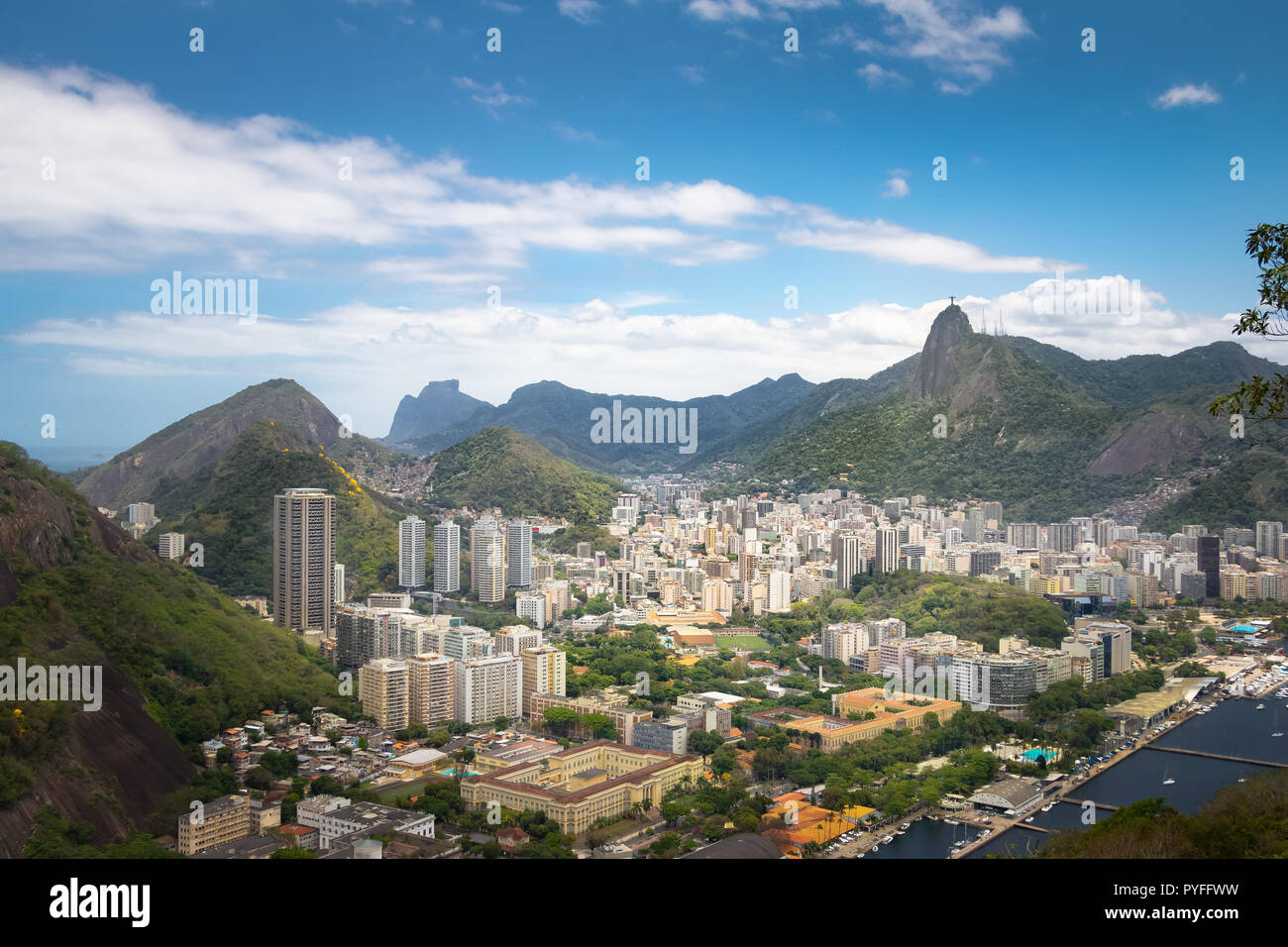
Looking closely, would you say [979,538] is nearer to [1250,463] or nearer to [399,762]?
[1250,463]

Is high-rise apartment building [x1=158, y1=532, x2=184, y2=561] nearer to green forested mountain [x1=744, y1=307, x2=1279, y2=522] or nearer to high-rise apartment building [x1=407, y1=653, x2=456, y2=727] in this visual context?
high-rise apartment building [x1=407, y1=653, x2=456, y2=727]

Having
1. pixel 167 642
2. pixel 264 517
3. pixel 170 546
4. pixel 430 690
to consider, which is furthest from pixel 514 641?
pixel 170 546

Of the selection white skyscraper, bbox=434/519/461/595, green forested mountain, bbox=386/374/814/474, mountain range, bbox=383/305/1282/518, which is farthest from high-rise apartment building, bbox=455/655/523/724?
green forested mountain, bbox=386/374/814/474

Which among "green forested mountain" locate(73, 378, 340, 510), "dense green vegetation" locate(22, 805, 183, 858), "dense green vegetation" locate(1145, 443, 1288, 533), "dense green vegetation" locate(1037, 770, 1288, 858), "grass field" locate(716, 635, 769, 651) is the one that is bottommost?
"grass field" locate(716, 635, 769, 651)

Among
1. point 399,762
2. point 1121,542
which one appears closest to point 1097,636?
point 1121,542

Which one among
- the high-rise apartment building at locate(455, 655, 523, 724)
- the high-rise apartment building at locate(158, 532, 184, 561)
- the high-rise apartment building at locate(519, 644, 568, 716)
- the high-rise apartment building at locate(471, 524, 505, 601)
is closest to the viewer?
the high-rise apartment building at locate(455, 655, 523, 724)

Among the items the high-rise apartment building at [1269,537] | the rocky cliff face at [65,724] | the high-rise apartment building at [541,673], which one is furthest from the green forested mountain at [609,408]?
the rocky cliff face at [65,724]

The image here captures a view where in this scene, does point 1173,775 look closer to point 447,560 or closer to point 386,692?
point 386,692
